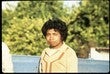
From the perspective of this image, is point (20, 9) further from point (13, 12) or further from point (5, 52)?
point (5, 52)

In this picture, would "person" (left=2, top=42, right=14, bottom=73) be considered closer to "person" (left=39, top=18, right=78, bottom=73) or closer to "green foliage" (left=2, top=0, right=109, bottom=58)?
"person" (left=39, top=18, right=78, bottom=73)

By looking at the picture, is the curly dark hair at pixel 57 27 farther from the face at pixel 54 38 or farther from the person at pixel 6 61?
the person at pixel 6 61

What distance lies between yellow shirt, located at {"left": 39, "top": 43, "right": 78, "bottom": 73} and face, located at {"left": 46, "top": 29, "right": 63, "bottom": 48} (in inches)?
1.7

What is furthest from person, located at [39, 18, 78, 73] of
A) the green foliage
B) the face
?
the green foliage

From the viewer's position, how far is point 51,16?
11.1 ft

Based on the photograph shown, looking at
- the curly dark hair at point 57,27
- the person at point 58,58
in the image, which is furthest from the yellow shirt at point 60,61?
the curly dark hair at point 57,27

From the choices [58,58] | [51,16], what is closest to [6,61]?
[58,58]

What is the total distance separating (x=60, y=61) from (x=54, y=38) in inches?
6.7

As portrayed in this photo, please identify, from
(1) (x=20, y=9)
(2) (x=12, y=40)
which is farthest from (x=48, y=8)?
(2) (x=12, y=40)

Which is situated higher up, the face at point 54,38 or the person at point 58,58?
the face at point 54,38

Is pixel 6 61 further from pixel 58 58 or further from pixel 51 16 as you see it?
pixel 51 16

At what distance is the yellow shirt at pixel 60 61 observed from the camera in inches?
61.7

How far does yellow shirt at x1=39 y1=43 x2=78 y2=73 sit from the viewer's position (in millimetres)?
1568

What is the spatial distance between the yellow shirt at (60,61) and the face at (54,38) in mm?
43
